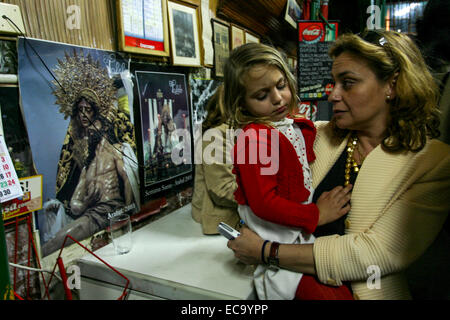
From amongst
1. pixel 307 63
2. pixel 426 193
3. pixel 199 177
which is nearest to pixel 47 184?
pixel 199 177

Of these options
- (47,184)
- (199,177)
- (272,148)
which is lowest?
(199,177)

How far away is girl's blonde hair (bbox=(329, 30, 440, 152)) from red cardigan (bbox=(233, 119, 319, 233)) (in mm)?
382

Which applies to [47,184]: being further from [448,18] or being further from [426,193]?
[448,18]

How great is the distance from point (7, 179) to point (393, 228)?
4.18 feet

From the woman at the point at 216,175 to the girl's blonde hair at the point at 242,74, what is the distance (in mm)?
166

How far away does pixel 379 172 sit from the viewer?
3.63 ft

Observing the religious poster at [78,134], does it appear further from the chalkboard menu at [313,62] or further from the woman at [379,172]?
the chalkboard menu at [313,62]

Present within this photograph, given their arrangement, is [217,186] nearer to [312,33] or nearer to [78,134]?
[78,134]

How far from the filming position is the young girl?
39.7 inches

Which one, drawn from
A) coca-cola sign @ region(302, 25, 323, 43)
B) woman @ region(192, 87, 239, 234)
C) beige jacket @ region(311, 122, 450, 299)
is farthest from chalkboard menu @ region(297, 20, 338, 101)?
beige jacket @ region(311, 122, 450, 299)

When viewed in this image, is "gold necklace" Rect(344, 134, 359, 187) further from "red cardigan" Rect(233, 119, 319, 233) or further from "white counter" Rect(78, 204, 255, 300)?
"white counter" Rect(78, 204, 255, 300)

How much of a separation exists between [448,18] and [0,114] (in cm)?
188

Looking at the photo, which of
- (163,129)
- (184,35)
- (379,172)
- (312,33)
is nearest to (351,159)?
(379,172)
